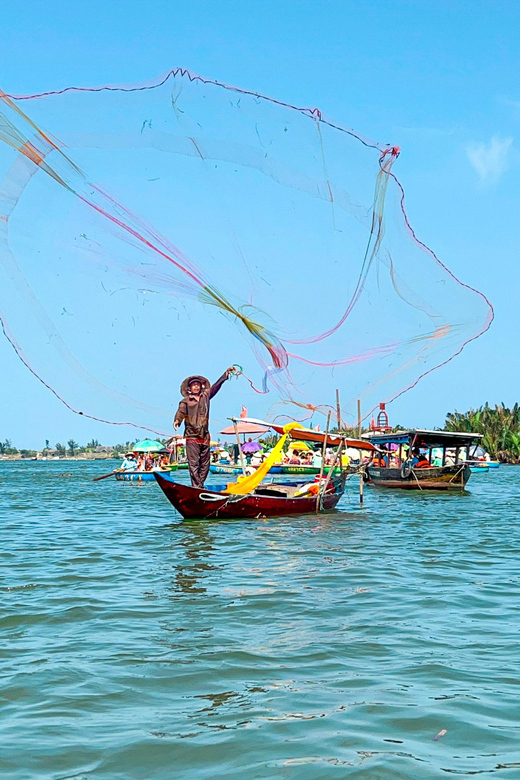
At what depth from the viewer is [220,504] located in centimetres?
2206

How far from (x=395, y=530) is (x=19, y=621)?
13050 millimetres

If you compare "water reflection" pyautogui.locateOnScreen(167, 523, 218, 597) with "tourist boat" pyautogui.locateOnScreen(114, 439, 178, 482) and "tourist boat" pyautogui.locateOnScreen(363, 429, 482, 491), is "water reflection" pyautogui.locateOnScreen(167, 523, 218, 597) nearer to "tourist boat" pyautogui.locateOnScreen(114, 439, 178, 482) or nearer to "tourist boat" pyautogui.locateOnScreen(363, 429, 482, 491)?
"tourist boat" pyautogui.locateOnScreen(363, 429, 482, 491)

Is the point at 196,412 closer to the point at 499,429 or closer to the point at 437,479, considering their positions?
the point at 437,479

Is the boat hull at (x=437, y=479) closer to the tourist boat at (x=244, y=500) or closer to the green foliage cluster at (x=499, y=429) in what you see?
the tourist boat at (x=244, y=500)

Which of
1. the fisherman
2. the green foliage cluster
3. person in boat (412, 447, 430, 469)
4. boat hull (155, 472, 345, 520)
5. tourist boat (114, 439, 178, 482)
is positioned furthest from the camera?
the green foliage cluster

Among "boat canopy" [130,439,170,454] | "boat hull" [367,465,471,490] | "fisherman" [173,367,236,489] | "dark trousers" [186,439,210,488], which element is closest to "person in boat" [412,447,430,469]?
"boat hull" [367,465,471,490]

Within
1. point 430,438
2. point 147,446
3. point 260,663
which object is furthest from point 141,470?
point 260,663

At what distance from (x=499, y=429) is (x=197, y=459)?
82416 mm

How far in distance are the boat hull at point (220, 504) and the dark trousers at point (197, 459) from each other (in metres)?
1.05

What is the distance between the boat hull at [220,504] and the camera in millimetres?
21578

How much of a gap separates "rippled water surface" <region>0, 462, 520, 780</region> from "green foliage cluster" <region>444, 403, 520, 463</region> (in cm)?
8518

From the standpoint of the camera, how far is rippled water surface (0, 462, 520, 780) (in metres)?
5.46

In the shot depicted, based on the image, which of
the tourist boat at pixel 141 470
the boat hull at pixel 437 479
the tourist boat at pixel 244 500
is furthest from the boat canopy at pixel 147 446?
the tourist boat at pixel 244 500

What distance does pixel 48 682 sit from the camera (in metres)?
7.01
